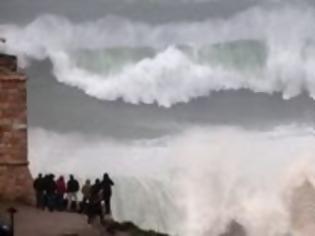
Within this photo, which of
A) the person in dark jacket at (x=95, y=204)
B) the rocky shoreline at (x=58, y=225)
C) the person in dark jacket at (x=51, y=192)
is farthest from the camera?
the person in dark jacket at (x=51, y=192)

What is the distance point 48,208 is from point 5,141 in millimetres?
3112

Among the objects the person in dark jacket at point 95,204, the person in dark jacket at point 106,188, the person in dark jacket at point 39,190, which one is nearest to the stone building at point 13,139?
the person in dark jacket at point 39,190

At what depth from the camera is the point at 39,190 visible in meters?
31.7

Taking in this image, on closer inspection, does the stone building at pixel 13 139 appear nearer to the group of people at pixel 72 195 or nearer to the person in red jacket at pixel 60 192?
the group of people at pixel 72 195

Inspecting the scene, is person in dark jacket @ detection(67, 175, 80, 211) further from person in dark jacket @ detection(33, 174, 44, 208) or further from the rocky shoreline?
person in dark jacket @ detection(33, 174, 44, 208)

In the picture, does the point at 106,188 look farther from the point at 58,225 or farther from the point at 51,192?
the point at 51,192

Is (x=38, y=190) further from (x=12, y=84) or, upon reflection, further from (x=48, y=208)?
(x=12, y=84)

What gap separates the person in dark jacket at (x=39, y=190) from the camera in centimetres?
3144

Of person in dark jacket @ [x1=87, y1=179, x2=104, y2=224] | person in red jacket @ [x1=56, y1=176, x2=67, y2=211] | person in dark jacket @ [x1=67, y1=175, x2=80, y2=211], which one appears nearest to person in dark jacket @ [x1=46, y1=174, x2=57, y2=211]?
person in red jacket @ [x1=56, y1=176, x2=67, y2=211]

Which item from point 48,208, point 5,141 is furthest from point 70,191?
point 5,141

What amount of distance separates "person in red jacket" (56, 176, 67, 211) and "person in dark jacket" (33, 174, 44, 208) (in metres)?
0.55

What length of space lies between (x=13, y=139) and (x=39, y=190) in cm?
244

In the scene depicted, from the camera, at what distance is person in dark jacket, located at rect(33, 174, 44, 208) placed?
31.4 m

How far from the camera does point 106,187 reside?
97.9 ft
